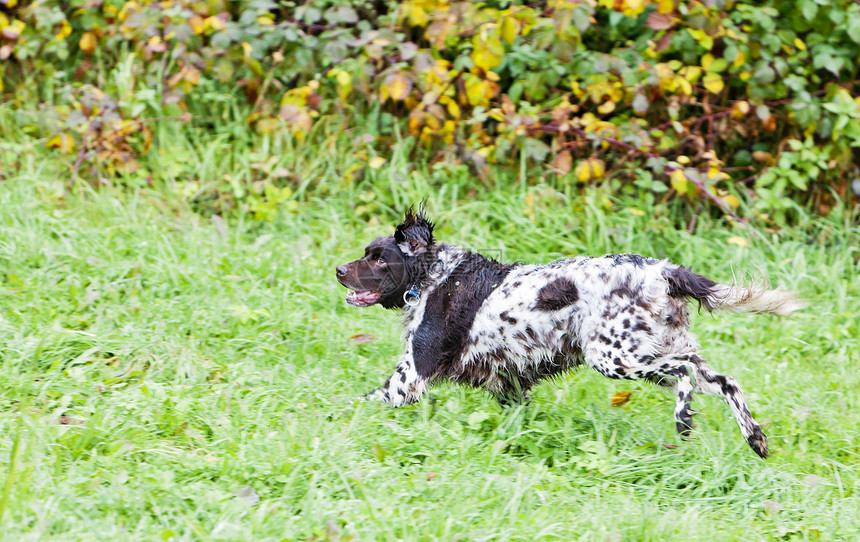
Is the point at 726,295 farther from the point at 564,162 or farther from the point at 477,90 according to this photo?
the point at 477,90

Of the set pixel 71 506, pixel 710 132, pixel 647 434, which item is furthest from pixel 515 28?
pixel 71 506

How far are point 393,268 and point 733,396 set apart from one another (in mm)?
1802

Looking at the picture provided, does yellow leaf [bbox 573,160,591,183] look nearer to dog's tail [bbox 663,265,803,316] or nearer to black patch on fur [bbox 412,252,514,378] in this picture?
black patch on fur [bbox 412,252,514,378]

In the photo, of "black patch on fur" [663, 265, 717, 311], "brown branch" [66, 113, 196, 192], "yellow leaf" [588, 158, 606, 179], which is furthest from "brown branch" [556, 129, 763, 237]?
"brown branch" [66, 113, 196, 192]

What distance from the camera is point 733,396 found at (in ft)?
12.6

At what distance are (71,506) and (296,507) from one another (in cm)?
78

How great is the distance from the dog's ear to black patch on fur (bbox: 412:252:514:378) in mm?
267

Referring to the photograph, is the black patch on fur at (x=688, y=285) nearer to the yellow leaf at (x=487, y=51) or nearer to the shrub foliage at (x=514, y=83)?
the shrub foliage at (x=514, y=83)

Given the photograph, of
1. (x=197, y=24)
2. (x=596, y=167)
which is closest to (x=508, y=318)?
(x=596, y=167)

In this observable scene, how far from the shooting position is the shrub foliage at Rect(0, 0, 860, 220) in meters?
6.17

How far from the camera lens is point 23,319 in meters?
4.59

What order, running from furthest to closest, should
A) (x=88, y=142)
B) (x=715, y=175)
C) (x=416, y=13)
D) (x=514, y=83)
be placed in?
(x=514, y=83)
(x=88, y=142)
(x=416, y=13)
(x=715, y=175)

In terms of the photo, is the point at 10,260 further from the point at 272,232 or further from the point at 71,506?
the point at 71,506

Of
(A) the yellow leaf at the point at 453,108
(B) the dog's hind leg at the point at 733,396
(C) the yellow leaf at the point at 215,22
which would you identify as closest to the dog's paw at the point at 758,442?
(B) the dog's hind leg at the point at 733,396
